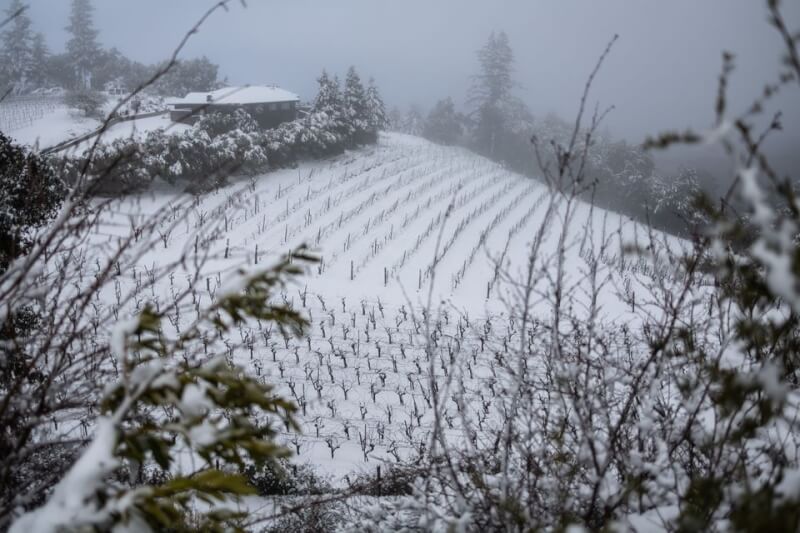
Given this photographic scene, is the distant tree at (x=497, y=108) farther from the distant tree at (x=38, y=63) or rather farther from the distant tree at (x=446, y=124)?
the distant tree at (x=38, y=63)

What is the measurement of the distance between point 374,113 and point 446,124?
1261 cm

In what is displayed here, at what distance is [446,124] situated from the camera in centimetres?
4238

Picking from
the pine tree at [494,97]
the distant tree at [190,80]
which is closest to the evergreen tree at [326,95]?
the pine tree at [494,97]

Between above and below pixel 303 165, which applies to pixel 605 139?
above

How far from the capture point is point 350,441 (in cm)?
771

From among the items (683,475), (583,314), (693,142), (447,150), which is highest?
(447,150)

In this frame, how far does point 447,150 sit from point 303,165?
15550 millimetres

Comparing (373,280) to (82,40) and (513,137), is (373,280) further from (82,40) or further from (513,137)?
(82,40)

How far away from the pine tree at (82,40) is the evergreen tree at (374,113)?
31.2 metres

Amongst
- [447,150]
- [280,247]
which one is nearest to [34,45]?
[447,150]

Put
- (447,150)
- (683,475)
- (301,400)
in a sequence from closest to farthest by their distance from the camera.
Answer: (683,475)
(301,400)
(447,150)

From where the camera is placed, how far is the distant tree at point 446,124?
139 ft

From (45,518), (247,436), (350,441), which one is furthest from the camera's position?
(350,441)

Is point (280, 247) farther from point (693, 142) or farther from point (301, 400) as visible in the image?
point (693, 142)
